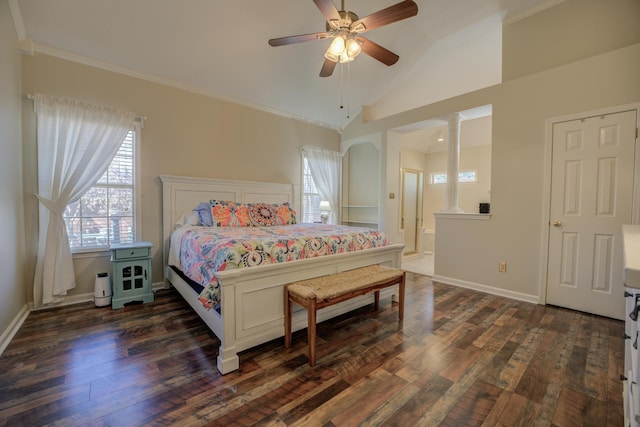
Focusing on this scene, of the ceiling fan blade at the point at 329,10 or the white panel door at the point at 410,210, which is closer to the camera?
the ceiling fan blade at the point at 329,10

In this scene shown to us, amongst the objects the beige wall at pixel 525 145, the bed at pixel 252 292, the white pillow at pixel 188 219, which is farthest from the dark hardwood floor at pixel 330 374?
the white pillow at pixel 188 219

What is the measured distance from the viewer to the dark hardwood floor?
145 cm

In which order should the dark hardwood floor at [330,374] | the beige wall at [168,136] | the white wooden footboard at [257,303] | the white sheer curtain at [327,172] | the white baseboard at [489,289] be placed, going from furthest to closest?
the white sheer curtain at [327,172] → the white baseboard at [489,289] → the beige wall at [168,136] → the white wooden footboard at [257,303] → the dark hardwood floor at [330,374]

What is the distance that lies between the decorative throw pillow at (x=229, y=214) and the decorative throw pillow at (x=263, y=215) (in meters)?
0.08

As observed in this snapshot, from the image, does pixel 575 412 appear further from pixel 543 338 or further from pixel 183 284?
pixel 183 284

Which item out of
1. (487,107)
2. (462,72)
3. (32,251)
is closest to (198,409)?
(32,251)

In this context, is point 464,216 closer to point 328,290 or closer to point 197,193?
point 328,290

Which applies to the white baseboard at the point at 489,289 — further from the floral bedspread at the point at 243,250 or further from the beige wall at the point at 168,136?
the beige wall at the point at 168,136

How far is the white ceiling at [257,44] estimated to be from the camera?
8.73 feet

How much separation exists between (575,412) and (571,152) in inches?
102

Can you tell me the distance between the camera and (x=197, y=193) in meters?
3.70

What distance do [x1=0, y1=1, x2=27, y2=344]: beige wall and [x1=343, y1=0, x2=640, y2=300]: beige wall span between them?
15.4ft

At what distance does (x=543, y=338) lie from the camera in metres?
2.28

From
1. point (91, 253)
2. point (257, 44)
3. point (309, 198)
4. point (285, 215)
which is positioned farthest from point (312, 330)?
point (309, 198)
